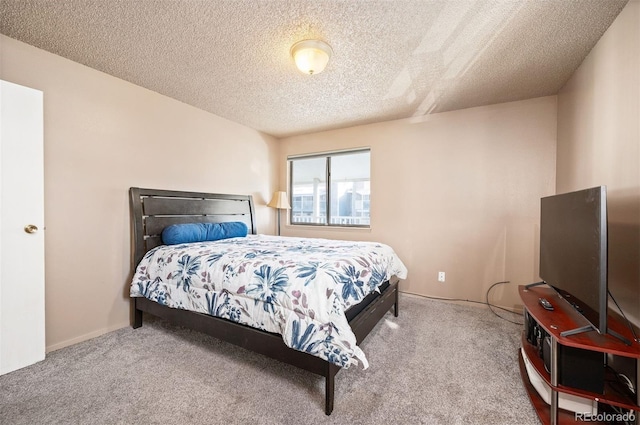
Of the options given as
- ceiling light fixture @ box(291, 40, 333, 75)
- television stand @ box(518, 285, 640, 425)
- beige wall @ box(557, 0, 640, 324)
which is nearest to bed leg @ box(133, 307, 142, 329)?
ceiling light fixture @ box(291, 40, 333, 75)

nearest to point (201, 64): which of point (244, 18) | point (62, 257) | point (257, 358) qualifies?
point (244, 18)

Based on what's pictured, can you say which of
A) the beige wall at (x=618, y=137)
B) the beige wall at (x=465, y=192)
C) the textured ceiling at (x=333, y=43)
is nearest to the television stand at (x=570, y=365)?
the beige wall at (x=618, y=137)

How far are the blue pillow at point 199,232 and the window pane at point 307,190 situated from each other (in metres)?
1.40

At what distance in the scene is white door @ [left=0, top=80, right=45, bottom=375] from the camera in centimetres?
177

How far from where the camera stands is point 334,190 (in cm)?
415

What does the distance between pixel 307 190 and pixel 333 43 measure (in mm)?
2886

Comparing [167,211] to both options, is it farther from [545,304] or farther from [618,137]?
[618,137]

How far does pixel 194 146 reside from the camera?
312cm

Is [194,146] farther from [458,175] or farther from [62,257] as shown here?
[458,175]

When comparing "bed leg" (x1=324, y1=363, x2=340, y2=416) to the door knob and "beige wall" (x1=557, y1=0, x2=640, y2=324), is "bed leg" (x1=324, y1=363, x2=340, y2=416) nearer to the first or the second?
"beige wall" (x1=557, y1=0, x2=640, y2=324)

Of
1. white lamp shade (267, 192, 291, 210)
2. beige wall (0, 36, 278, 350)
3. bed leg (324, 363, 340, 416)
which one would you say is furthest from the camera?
white lamp shade (267, 192, 291, 210)

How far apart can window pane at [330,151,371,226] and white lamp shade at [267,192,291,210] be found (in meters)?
0.75

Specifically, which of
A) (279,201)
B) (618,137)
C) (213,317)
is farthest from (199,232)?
(618,137)

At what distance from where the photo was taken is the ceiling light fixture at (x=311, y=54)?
72.0 inches
